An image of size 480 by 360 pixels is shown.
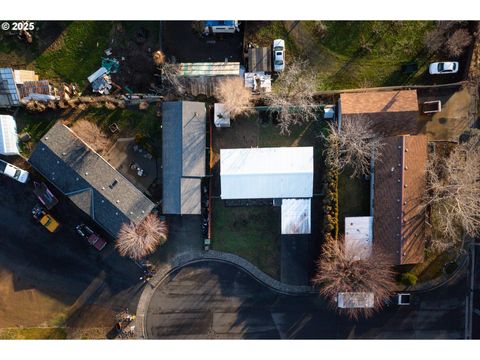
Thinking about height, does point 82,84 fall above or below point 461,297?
above

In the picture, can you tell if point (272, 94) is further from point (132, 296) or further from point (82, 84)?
point (132, 296)

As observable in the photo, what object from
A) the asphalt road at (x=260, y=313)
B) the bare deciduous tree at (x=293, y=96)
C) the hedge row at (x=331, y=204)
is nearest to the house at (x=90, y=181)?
the asphalt road at (x=260, y=313)

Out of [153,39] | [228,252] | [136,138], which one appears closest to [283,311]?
[228,252]

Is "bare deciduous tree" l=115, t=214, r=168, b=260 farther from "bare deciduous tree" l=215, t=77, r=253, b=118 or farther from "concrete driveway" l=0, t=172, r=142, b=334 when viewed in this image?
"bare deciduous tree" l=215, t=77, r=253, b=118

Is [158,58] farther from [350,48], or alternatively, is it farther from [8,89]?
[350,48]

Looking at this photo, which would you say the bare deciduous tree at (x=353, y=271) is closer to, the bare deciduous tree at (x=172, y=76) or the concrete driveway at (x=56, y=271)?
the concrete driveway at (x=56, y=271)
